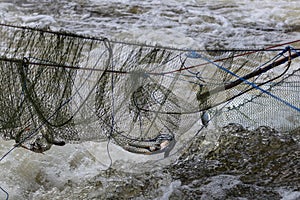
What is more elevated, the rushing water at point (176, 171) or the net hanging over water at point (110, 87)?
the net hanging over water at point (110, 87)

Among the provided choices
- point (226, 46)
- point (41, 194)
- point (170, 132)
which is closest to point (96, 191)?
point (41, 194)

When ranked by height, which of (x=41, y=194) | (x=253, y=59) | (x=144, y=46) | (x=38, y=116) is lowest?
(x=41, y=194)

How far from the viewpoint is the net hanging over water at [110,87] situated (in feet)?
10.4

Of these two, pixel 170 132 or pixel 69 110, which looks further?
pixel 170 132

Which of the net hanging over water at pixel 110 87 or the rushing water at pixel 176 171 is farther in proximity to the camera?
the rushing water at pixel 176 171

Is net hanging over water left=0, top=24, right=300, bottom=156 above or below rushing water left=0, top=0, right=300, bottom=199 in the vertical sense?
above

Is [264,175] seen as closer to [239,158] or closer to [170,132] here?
[239,158]

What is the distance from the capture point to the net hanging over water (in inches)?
125

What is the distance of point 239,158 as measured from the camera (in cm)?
412

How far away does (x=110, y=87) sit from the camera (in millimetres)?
3328

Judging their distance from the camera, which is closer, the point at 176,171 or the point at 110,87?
the point at 110,87

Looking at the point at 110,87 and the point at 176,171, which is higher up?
the point at 110,87

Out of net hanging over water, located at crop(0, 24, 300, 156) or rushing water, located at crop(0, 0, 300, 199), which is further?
rushing water, located at crop(0, 0, 300, 199)

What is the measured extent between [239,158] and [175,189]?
784 millimetres
